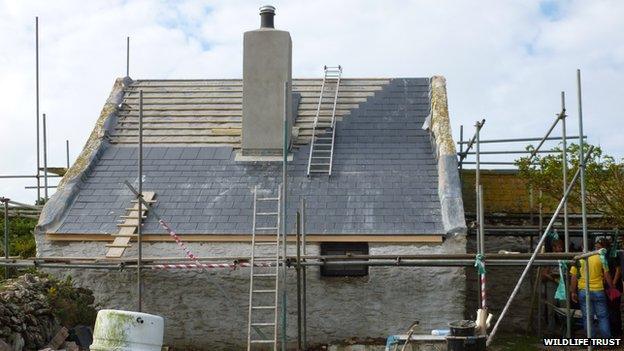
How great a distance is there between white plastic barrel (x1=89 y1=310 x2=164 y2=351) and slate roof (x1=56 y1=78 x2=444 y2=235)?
17.6 ft

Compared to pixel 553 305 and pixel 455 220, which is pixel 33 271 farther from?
pixel 553 305

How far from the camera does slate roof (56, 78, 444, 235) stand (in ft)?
53.2

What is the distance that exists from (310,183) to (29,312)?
18.6ft

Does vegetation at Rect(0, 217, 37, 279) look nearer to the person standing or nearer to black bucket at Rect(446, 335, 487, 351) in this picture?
black bucket at Rect(446, 335, 487, 351)

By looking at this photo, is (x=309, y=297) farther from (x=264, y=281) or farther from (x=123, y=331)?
(x=123, y=331)

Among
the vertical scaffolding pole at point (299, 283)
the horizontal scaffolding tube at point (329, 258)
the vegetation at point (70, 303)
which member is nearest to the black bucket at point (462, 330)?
the horizontal scaffolding tube at point (329, 258)

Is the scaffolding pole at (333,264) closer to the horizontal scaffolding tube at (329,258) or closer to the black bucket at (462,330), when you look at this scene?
the horizontal scaffolding tube at (329,258)

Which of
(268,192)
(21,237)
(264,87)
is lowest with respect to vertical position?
(21,237)

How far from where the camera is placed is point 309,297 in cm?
1586

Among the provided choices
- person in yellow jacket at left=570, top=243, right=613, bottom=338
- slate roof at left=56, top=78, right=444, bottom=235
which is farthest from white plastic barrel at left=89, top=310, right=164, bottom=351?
person in yellow jacket at left=570, top=243, right=613, bottom=338

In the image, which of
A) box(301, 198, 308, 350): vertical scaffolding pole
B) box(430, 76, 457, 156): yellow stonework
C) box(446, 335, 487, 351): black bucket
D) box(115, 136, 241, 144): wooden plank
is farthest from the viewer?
box(115, 136, 241, 144): wooden plank

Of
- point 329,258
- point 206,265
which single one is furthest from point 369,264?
point 206,265

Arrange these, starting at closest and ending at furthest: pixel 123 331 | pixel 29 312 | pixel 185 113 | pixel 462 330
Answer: pixel 123 331
pixel 462 330
pixel 29 312
pixel 185 113

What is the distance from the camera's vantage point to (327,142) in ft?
59.7
